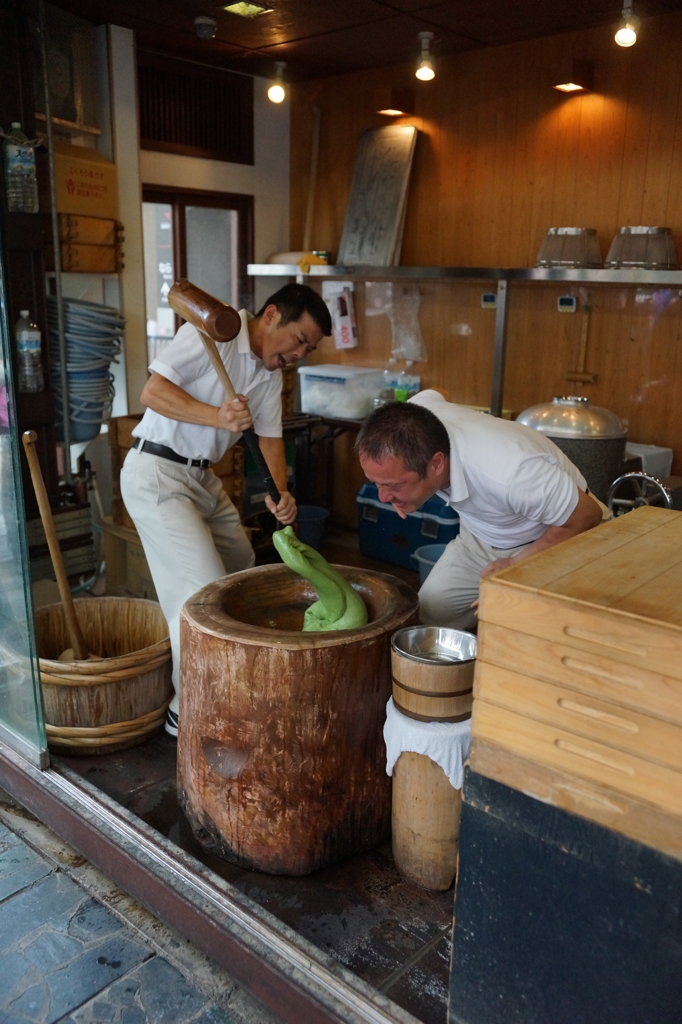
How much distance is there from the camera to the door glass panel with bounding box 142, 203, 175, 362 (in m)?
5.94

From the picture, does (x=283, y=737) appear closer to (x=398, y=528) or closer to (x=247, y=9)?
(x=398, y=528)

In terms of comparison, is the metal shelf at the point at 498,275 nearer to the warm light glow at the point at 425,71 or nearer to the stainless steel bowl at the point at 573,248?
the stainless steel bowl at the point at 573,248

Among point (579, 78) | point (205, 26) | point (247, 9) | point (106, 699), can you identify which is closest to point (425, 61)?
point (579, 78)

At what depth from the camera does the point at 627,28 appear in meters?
4.12

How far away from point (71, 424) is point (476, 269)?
261 centimetres

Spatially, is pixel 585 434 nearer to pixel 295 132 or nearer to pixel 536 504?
pixel 536 504

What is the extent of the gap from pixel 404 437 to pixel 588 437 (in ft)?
6.80

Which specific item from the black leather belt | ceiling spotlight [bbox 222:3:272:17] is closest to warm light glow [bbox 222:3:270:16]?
ceiling spotlight [bbox 222:3:272:17]

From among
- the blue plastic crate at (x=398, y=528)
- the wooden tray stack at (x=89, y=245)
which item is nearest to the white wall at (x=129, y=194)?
the wooden tray stack at (x=89, y=245)

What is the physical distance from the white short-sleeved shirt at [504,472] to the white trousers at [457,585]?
39 cm

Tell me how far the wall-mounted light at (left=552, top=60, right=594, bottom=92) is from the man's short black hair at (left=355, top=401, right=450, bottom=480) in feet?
10.9

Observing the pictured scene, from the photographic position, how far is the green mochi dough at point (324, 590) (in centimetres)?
254

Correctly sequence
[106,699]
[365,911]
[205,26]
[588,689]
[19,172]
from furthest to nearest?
[205,26] < [19,172] < [106,699] < [365,911] < [588,689]

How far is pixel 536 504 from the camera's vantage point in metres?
2.52
